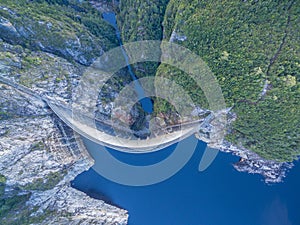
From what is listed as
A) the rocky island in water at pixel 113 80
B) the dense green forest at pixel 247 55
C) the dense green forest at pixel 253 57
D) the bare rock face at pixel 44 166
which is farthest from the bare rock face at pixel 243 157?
the bare rock face at pixel 44 166

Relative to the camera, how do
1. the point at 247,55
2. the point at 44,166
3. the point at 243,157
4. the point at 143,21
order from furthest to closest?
the point at 243,157 → the point at 143,21 → the point at 44,166 → the point at 247,55

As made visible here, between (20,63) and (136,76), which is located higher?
(136,76)

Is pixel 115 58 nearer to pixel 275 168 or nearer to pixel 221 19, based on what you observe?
pixel 221 19

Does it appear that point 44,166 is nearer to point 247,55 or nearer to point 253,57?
point 247,55

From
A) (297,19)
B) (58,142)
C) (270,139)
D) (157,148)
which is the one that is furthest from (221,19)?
(58,142)

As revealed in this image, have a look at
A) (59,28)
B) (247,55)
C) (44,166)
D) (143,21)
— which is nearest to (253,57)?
(247,55)

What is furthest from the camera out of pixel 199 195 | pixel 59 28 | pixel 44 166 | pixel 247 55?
pixel 199 195

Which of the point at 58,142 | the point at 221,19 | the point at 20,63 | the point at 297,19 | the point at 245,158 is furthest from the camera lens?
the point at 245,158
